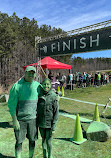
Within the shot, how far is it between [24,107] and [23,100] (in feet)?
0.37

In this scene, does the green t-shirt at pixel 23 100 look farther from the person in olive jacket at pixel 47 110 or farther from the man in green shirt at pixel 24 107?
the person in olive jacket at pixel 47 110

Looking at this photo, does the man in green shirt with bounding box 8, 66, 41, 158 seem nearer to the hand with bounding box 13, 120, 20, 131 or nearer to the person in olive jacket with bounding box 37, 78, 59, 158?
the hand with bounding box 13, 120, 20, 131

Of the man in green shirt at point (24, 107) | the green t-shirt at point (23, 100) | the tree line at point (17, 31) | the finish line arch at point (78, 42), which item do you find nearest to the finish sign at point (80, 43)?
the finish line arch at point (78, 42)

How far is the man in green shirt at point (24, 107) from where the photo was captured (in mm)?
2232

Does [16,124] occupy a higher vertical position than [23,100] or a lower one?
lower

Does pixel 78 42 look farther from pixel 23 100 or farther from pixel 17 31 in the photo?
pixel 17 31

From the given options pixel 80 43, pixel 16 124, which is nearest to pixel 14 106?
pixel 16 124

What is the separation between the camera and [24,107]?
228 centimetres

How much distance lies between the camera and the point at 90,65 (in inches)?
1911

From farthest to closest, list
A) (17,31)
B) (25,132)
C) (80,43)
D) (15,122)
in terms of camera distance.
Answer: (17,31), (80,43), (25,132), (15,122)

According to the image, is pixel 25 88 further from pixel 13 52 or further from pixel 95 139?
pixel 13 52

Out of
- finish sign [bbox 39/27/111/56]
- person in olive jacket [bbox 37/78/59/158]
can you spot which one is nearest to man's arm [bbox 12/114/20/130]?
person in olive jacket [bbox 37/78/59/158]

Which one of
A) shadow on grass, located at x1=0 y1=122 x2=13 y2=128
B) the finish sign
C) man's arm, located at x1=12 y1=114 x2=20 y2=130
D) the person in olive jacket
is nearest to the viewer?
man's arm, located at x1=12 y1=114 x2=20 y2=130

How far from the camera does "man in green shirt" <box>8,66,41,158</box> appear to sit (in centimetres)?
223
